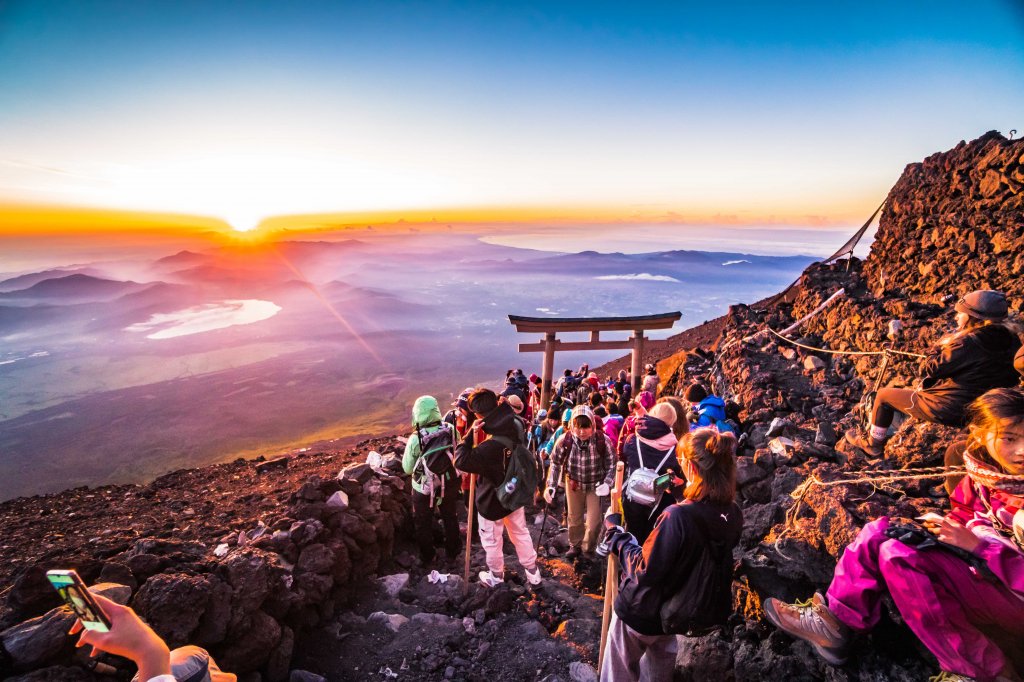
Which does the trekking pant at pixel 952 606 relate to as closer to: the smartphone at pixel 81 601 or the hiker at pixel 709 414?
the hiker at pixel 709 414

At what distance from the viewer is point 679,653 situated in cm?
361

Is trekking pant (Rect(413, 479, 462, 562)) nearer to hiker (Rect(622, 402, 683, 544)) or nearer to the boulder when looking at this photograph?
hiker (Rect(622, 402, 683, 544))

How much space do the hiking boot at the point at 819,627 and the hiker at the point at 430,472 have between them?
3332mm

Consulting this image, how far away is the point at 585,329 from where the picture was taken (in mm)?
11891

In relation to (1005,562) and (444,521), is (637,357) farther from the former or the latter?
(1005,562)

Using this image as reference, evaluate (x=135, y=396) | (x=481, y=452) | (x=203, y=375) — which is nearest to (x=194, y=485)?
(x=481, y=452)

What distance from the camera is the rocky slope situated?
337cm

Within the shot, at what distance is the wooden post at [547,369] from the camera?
11.6 meters

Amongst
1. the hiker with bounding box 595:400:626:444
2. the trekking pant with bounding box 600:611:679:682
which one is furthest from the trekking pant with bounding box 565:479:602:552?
the trekking pant with bounding box 600:611:679:682

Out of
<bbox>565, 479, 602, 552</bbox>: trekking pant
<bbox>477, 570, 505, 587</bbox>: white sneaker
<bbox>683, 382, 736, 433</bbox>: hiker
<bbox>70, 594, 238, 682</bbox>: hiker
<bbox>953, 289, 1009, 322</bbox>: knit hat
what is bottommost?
<bbox>477, 570, 505, 587</bbox>: white sneaker

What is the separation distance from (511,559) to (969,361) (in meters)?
5.17

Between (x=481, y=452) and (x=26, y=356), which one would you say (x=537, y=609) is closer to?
(x=481, y=452)

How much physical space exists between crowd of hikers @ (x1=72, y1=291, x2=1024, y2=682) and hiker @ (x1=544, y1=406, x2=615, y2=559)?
0.81m

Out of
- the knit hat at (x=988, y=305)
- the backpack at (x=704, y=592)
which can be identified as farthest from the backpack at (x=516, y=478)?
the knit hat at (x=988, y=305)
